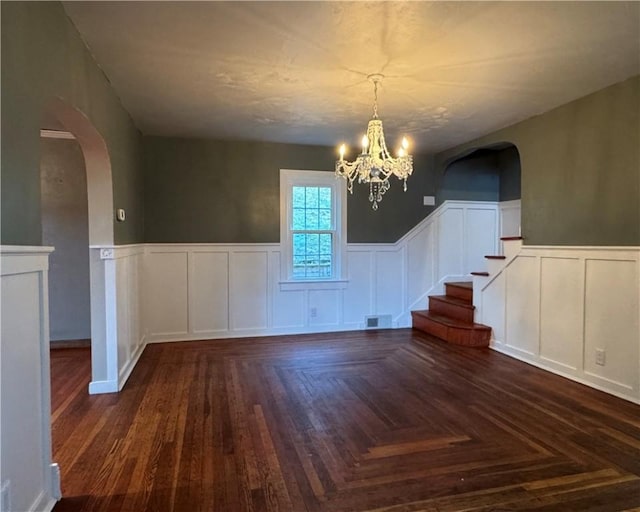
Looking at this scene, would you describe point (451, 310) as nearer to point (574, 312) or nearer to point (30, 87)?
point (574, 312)

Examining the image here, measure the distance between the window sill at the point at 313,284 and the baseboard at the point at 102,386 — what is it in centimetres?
236

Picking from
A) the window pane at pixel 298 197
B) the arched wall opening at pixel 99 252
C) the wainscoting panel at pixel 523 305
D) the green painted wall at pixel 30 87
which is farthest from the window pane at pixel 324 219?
the green painted wall at pixel 30 87

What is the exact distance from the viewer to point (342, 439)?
241cm

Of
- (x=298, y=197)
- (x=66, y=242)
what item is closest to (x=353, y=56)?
(x=298, y=197)

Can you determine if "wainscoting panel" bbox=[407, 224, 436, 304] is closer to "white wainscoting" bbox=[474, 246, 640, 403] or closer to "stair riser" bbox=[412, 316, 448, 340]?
"stair riser" bbox=[412, 316, 448, 340]

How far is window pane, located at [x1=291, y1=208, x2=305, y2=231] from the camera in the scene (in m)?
5.16

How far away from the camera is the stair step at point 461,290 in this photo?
5.11 m

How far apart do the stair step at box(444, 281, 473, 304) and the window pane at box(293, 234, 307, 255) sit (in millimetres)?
2158

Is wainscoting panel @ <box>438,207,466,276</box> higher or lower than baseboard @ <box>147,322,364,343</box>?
higher

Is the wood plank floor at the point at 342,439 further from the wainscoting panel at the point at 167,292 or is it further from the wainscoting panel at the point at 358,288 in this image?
the wainscoting panel at the point at 358,288

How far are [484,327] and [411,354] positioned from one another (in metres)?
1.02

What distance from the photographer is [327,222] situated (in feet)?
17.4

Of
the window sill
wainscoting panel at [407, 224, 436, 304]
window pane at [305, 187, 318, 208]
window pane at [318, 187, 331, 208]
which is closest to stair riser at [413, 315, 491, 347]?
wainscoting panel at [407, 224, 436, 304]

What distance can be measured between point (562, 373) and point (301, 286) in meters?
3.04
